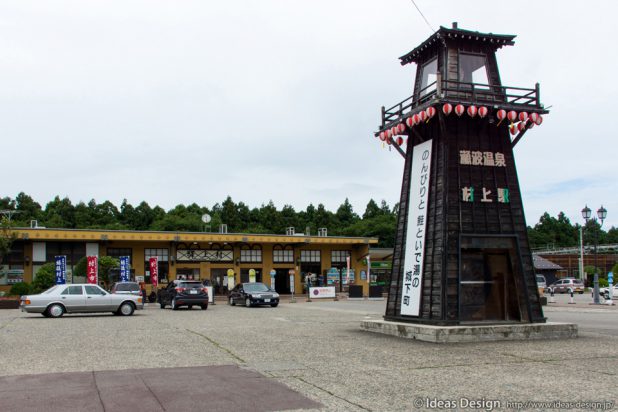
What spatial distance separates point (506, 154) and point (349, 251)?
121 ft

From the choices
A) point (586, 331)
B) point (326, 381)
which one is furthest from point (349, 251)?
point (326, 381)

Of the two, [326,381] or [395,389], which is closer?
[395,389]

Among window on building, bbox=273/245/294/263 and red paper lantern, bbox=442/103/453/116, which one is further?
window on building, bbox=273/245/294/263

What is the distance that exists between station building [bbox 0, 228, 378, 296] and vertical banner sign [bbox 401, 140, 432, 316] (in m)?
27.2

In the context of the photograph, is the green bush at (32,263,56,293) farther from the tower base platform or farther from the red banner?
the tower base platform

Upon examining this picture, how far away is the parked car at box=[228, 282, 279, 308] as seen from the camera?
31.5 m

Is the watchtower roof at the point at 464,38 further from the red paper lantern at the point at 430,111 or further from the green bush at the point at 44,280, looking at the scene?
the green bush at the point at 44,280

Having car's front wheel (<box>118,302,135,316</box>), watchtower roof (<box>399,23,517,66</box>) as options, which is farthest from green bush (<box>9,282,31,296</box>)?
watchtower roof (<box>399,23,517,66</box>)

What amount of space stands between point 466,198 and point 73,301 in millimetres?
15461

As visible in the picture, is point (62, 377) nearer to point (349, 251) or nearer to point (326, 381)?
point (326, 381)

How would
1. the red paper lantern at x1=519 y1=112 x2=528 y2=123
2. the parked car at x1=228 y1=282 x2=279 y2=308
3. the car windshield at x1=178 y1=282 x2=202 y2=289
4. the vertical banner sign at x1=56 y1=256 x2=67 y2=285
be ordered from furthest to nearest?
the vertical banner sign at x1=56 y1=256 x2=67 y2=285
the parked car at x1=228 y1=282 x2=279 y2=308
the car windshield at x1=178 y1=282 x2=202 y2=289
the red paper lantern at x1=519 y1=112 x2=528 y2=123

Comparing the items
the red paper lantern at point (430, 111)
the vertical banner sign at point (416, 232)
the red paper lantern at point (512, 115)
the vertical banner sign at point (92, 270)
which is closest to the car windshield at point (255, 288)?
the vertical banner sign at point (92, 270)

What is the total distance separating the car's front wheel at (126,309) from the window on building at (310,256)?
89.0 ft

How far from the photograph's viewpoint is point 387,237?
92.6 meters
